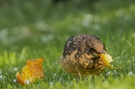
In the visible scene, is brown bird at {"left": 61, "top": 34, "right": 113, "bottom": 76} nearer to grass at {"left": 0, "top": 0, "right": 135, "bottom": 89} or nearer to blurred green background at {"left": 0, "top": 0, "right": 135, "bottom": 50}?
grass at {"left": 0, "top": 0, "right": 135, "bottom": 89}

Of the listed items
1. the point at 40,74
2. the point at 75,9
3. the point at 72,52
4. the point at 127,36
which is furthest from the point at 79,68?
the point at 75,9

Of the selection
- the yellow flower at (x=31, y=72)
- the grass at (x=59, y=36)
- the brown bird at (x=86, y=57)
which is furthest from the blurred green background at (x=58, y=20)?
the brown bird at (x=86, y=57)

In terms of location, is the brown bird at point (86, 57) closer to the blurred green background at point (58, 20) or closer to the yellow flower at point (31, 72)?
the yellow flower at point (31, 72)

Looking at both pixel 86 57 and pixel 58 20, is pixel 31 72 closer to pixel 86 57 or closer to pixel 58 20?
pixel 86 57

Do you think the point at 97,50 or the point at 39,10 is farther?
the point at 39,10

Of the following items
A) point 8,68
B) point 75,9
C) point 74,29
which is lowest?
point 8,68

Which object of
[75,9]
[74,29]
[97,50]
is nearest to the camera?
[97,50]

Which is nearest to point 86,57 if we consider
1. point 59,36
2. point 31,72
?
point 31,72

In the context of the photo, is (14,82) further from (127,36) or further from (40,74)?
(127,36)
